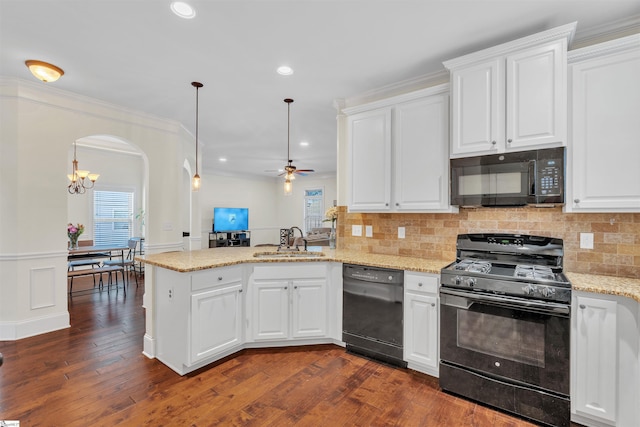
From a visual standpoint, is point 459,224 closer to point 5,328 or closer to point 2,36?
point 2,36

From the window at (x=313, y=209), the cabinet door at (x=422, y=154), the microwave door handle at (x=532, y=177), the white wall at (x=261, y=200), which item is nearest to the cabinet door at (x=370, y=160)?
the cabinet door at (x=422, y=154)

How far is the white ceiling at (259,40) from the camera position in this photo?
2.11 m

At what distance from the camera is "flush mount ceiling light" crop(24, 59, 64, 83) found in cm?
283

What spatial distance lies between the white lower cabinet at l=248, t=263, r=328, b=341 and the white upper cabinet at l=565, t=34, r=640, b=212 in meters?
2.14

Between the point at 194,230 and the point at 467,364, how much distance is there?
5007 mm

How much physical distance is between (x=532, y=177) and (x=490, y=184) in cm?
28

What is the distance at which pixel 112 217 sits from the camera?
7.04 m

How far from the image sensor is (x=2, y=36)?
248 centimetres

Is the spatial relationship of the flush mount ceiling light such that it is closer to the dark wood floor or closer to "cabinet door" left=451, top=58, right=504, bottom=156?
the dark wood floor

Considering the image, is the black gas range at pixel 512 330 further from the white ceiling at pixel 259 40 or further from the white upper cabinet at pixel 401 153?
the white ceiling at pixel 259 40

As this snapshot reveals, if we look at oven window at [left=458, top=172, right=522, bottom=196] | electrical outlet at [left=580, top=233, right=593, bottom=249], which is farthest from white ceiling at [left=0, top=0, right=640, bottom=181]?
electrical outlet at [left=580, top=233, right=593, bottom=249]

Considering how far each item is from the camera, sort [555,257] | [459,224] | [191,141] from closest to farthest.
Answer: [555,257] < [459,224] < [191,141]

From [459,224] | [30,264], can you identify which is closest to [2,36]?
[30,264]

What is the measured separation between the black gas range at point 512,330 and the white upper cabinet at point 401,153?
0.70 metres
